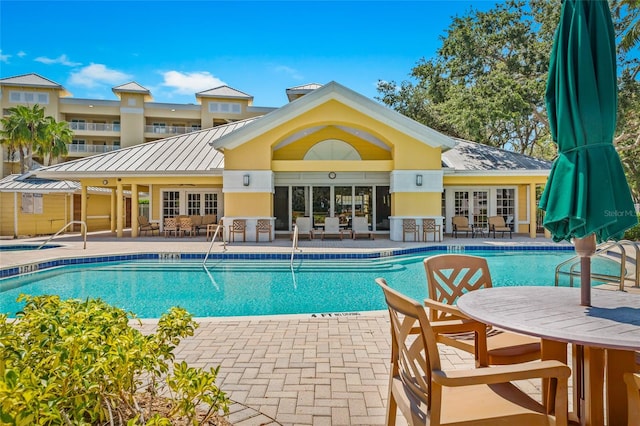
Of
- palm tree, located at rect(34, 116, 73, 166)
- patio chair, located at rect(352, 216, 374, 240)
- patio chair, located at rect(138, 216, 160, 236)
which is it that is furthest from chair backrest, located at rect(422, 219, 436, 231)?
palm tree, located at rect(34, 116, 73, 166)

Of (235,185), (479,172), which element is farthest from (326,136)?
(479,172)

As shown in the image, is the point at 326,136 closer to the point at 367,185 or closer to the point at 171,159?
the point at 367,185

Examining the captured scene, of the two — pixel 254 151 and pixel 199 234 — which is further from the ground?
pixel 254 151

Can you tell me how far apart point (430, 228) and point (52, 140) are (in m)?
22.4

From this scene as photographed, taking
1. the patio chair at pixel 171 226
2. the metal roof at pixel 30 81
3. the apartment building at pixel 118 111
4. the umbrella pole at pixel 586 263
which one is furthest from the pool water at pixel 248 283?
the metal roof at pixel 30 81

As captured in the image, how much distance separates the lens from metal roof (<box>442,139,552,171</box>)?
16.8m

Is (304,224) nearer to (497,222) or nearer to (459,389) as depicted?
(497,222)

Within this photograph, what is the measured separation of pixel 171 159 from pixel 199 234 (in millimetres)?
3691

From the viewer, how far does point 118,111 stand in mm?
36625

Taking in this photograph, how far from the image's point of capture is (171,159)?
17.3 m

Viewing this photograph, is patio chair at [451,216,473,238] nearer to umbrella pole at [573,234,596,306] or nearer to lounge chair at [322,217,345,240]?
lounge chair at [322,217,345,240]

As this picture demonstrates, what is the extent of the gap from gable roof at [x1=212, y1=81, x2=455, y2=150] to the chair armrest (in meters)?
14.0

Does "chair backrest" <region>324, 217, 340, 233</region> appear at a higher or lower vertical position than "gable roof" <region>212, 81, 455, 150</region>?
lower

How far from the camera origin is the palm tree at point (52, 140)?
889 inches
